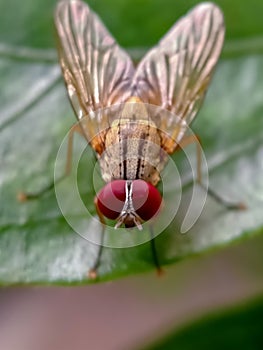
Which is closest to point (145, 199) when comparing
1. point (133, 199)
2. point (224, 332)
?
point (133, 199)

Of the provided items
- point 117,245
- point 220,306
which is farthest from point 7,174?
point 220,306

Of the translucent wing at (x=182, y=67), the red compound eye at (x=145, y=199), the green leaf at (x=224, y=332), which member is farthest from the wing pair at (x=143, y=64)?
the green leaf at (x=224, y=332)

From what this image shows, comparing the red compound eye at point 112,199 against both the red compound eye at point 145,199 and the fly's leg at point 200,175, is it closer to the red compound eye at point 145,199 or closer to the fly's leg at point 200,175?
the red compound eye at point 145,199

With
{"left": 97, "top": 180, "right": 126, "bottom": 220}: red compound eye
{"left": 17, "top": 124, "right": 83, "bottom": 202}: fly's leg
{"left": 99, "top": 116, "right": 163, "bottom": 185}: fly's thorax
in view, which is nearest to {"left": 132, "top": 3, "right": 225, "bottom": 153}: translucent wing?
{"left": 99, "top": 116, "right": 163, "bottom": 185}: fly's thorax

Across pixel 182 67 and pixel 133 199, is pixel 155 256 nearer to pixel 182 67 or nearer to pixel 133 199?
pixel 133 199

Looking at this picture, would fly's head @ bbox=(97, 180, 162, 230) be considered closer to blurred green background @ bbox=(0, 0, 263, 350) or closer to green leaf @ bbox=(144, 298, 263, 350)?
blurred green background @ bbox=(0, 0, 263, 350)

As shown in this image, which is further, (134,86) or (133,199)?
(134,86)

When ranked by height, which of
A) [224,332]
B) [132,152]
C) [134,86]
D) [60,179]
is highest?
[134,86]

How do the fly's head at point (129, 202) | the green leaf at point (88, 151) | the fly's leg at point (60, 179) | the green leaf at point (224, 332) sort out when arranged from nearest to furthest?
the fly's head at point (129, 202) → the green leaf at point (88, 151) → the fly's leg at point (60, 179) → the green leaf at point (224, 332)
